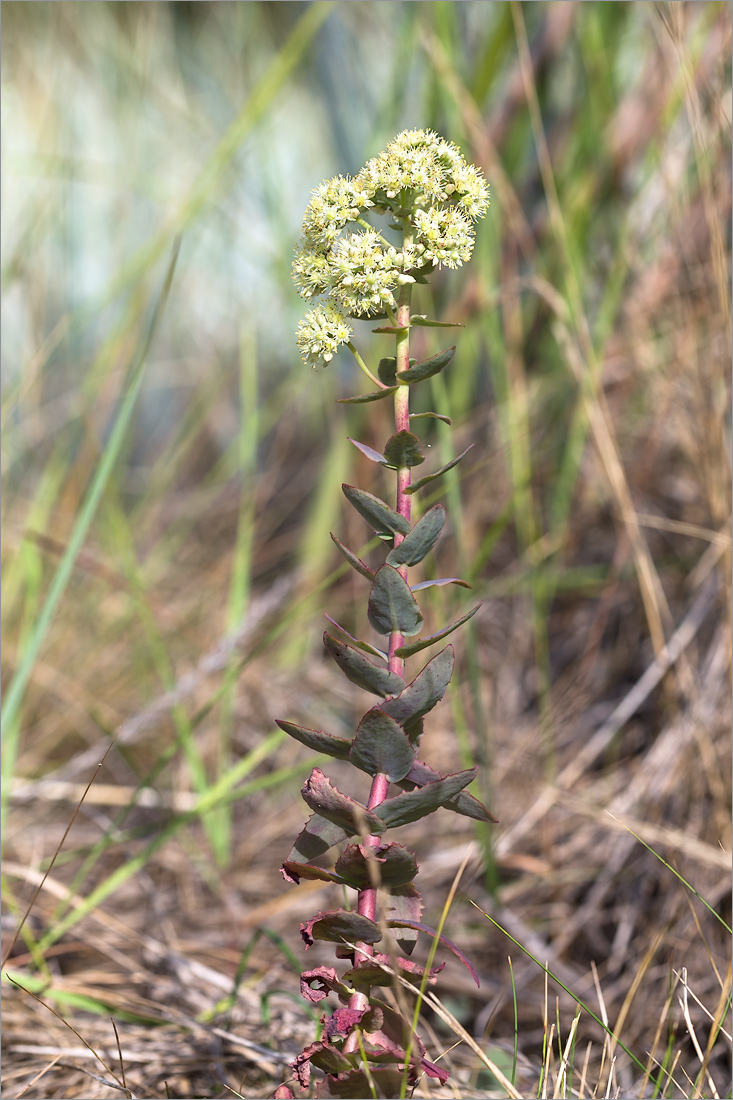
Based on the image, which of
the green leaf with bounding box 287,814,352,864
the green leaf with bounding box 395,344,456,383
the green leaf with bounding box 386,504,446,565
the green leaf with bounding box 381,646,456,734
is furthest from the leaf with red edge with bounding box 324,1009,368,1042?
the green leaf with bounding box 395,344,456,383

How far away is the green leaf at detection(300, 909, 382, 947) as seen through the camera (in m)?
0.61

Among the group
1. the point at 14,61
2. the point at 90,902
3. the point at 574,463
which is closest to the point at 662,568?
the point at 574,463

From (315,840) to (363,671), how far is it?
150mm

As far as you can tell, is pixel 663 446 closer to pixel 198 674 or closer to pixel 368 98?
pixel 198 674

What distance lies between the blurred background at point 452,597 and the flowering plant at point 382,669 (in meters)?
0.16

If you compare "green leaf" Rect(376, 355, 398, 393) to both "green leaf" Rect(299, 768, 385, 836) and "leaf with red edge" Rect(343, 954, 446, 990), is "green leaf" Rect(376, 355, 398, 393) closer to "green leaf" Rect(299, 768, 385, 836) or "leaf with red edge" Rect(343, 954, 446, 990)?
"green leaf" Rect(299, 768, 385, 836)

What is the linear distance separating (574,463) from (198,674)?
95 cm

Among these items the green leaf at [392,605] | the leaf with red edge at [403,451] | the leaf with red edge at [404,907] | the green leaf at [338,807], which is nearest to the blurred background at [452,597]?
the leaf with red edge at [404,907]

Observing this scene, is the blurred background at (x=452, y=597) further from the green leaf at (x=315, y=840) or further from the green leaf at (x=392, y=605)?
the green leaf at (x=392, y=605)

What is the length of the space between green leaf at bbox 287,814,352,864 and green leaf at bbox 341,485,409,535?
24 centimetres

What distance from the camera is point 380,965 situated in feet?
1.99

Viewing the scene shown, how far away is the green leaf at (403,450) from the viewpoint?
0.62 meters

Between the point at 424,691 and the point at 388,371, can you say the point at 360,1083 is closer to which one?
the point at 424,691

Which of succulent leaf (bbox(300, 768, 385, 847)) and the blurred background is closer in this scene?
succulent leaf (bbox(300, 768, 385, 847))
